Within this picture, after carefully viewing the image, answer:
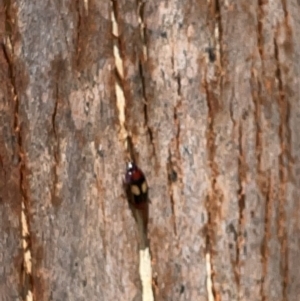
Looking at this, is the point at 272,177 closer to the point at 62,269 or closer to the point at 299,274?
the point at 299,274

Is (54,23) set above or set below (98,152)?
above

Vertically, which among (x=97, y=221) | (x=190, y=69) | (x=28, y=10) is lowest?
(x=97, y=221)

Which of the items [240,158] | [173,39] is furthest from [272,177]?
[173,39]
